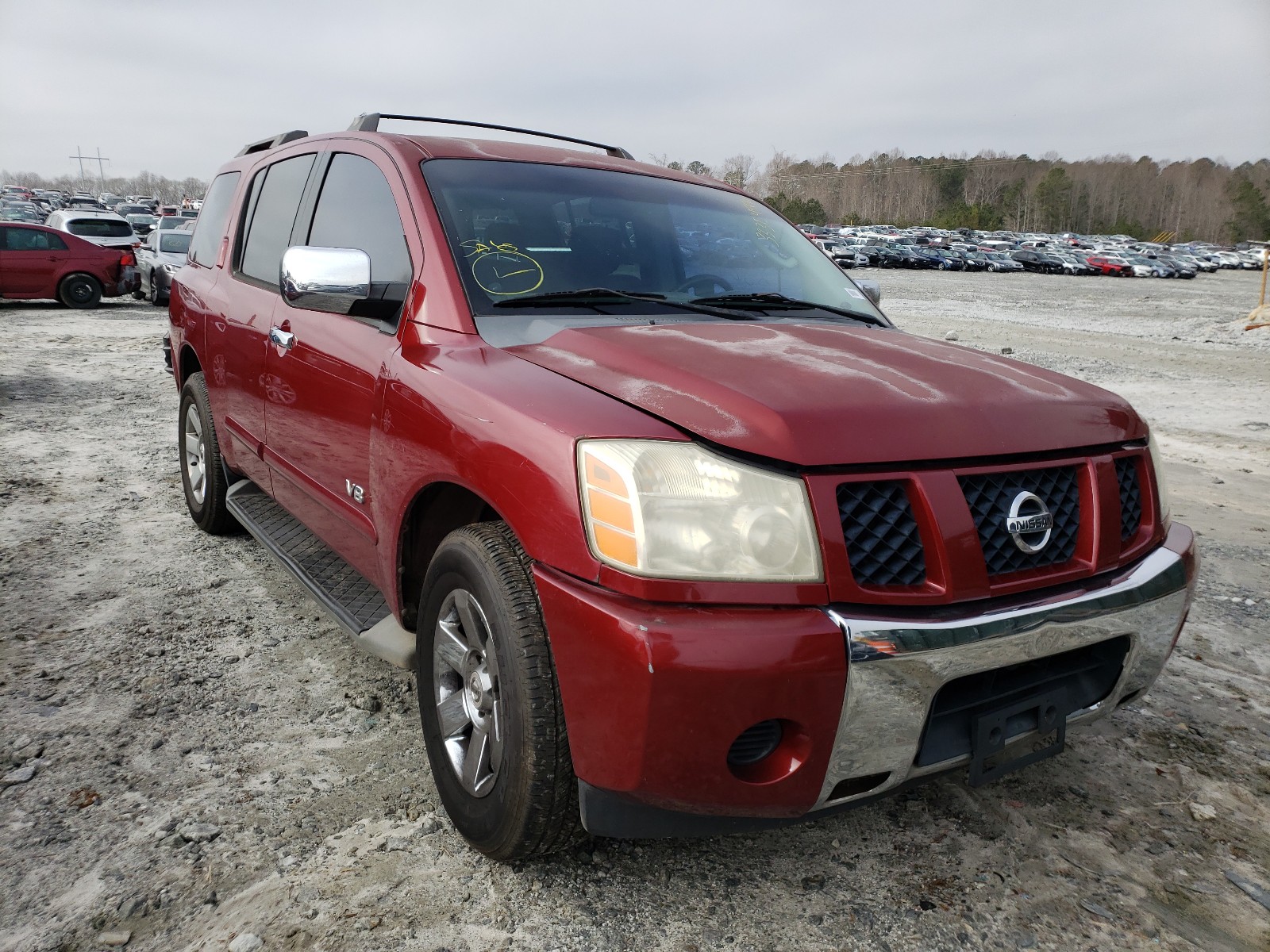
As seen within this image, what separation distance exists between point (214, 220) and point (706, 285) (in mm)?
3008

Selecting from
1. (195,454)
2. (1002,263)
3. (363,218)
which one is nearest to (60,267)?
(195,454)

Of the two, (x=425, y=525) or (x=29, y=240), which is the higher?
(x=29, y=240)

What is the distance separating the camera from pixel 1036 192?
13350 centimetres

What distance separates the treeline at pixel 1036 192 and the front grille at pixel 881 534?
429ft

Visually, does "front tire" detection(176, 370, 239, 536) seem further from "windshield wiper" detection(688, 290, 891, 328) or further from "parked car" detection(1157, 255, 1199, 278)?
"parked car" detection(1157, 255, 1199, 278)

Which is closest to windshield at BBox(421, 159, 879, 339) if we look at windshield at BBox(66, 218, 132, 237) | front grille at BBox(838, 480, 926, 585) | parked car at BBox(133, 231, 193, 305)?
front grille at BBox(838, 480, 926, 585)

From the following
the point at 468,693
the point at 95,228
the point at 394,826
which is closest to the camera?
the point at 468,693

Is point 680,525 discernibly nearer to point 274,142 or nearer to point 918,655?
point 918,655

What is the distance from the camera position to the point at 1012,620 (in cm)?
190


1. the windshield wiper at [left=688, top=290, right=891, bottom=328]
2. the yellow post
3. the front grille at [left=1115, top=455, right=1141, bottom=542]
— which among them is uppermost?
the windshield wiper at [left=688, top=290, right=891, bottom=328]

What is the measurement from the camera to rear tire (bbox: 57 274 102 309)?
1641 cm

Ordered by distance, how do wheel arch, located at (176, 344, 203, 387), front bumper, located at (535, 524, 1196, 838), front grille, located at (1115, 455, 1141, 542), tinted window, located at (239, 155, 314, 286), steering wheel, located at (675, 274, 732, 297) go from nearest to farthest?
1. front bumper, located at (535, 524, 1196, 838)
2. front grille, located at (1115, 455, 1141, 542)
3. steering wheel, located at (675, 274, 732, 297)
4. tinted window, located at (239, 155, 314, 286)
5. wheel arch, located at (176, 344, 203, 387)

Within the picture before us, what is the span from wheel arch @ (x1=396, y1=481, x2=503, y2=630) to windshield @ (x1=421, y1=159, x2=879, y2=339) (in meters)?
0.44

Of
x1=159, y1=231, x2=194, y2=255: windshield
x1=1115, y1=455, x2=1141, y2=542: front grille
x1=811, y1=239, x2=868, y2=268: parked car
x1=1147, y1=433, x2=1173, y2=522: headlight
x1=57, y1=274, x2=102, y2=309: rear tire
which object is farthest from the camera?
x1=811, y1=239, x2=868, y2=268: parked car
